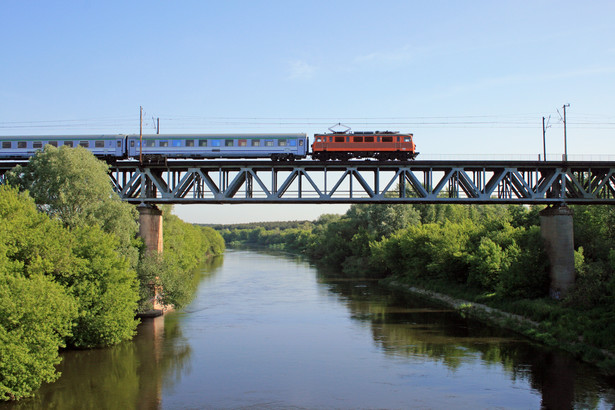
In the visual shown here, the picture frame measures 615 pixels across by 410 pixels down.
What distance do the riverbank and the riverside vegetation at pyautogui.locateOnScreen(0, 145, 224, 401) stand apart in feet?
80.9

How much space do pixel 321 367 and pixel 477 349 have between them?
10.7 metres

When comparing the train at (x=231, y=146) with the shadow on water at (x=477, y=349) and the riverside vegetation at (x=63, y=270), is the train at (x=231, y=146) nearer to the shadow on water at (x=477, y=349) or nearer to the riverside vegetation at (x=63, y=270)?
the riverside vegetation at (x=63, y=270)

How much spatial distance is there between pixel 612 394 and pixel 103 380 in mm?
24794

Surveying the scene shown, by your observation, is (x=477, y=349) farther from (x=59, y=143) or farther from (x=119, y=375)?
(x=59, y=143)

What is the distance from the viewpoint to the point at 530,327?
3831 cm

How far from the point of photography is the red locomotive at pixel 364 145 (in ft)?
147

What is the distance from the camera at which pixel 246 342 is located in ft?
118

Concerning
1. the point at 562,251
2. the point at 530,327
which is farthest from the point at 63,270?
the point at 562,251

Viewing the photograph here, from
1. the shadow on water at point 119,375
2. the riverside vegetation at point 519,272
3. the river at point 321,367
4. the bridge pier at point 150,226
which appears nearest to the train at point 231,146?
the bridge pier at point 150,226

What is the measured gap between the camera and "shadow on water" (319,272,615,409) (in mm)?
25766

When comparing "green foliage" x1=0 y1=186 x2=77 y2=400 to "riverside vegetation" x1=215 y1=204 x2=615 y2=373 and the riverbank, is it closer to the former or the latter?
the riverbank

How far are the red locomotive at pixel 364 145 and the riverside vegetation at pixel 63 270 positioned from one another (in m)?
15.9

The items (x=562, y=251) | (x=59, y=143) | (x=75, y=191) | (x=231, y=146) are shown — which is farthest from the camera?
(x=59, y=143)

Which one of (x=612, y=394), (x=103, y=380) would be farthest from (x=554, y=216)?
(x=103, y=380)
